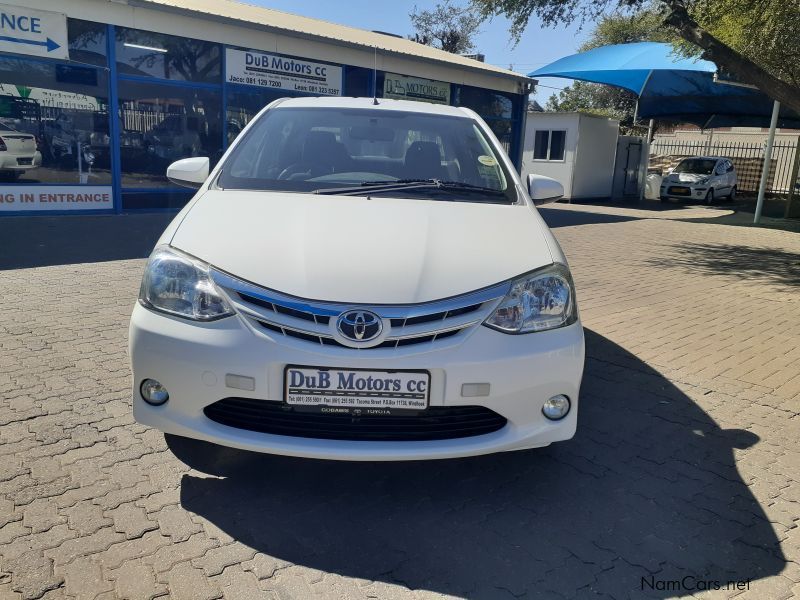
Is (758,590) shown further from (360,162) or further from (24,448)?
(24,448)

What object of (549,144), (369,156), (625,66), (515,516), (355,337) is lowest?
(515,516)

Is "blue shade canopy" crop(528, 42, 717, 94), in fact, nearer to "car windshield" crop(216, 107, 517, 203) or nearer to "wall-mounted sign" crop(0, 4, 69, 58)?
"wall-mounted sign" crop(0, 4, 69, 58)

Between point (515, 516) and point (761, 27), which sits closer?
point (515, 516)

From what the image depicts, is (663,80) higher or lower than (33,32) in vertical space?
higher

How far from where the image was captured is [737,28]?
13.6 meters

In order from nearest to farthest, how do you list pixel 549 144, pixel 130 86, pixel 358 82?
pixel 130 86 → pixel 358 82 → pixel 549 144

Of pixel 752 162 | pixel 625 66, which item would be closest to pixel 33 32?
pixel 625 66

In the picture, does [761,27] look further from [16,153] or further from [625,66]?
[16,153]

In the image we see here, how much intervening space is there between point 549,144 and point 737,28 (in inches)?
346

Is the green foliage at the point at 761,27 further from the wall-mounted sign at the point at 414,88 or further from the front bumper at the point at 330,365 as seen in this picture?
the front bumper at the point at 330,365

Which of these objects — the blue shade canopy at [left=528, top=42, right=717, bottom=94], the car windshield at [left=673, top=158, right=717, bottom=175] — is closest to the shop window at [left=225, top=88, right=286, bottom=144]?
the blue shade canopy at [left=528, top=42, right=717, bottom=94]

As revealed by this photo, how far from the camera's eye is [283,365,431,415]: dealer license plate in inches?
101

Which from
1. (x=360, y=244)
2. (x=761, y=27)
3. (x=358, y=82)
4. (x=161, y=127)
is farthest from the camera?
(x=358, y=82)

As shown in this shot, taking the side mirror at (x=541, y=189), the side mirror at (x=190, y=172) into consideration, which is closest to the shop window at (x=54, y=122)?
the side mirror at (x=190, y=172)
